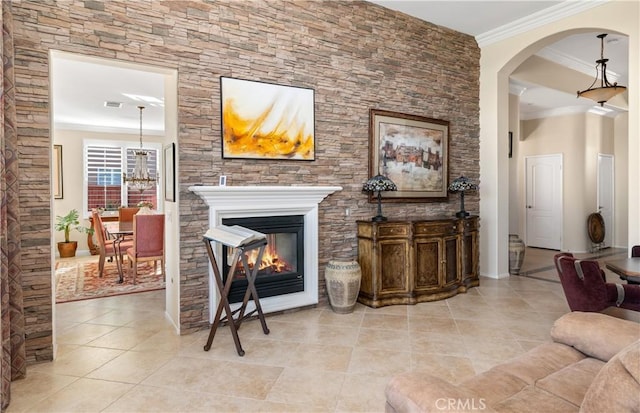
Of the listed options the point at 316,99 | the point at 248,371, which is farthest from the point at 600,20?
the point at 248,371

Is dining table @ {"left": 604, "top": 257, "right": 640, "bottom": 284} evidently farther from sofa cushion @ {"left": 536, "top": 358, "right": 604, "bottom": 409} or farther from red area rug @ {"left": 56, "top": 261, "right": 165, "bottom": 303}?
red area rug @ {"left": 56, "top": 261, "right": 165, "bottom": 303}

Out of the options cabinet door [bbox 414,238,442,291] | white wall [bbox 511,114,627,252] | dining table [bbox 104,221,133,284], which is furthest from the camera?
white wall [bbox 511,114,627,252]

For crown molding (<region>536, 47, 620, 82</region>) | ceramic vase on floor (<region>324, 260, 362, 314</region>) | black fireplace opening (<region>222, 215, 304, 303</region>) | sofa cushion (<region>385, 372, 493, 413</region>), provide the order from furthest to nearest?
crown molding (<region>536, 47, 620, 82</region>) → ceramic vase on floor (<region>324, 260, 362, 314</region>) → black fireplace opening (<region>222, 215, 304, 303</region>) → sofa cushion (<region>385, 372, 493, 413</region>)

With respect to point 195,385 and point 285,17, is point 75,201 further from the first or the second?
point 195,385

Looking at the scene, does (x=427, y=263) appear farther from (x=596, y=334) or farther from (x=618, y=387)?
(x=618, y=387)

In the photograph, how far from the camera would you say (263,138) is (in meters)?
3.66

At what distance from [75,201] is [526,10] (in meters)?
8.82

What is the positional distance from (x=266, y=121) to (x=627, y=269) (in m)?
3.13

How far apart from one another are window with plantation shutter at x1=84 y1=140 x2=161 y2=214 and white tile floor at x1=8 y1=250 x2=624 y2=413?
16.3 feet

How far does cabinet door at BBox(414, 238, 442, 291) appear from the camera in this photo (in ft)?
13.6

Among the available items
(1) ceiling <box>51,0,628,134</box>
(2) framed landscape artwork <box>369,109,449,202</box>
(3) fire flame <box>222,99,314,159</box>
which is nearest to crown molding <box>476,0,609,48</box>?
(1) ceiling <box>51,0,628,134</box>

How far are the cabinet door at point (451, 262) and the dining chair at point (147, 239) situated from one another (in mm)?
3711

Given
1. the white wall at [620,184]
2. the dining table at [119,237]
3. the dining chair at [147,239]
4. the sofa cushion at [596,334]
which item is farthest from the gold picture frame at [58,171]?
the white wall at [620,184]

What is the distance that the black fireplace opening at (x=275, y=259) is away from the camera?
3592mm
